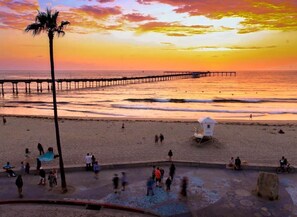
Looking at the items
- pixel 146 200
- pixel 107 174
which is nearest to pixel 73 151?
pixel 107 174

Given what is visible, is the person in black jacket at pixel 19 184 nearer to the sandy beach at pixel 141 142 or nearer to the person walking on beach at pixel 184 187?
the sandy beach at pixel 141 142

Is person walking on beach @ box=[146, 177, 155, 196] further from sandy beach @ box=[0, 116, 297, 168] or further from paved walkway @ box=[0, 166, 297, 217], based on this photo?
sandy beach @ box=[0, 116, 297, 168]

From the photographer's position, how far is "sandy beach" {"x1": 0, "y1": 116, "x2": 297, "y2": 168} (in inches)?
728

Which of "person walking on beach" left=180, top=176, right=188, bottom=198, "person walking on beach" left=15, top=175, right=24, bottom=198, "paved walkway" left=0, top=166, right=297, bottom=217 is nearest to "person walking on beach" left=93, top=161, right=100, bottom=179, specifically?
"paved walkway" left=0, top=166, right=297, bottom=217

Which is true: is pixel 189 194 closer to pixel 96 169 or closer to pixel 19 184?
pixel 96 169

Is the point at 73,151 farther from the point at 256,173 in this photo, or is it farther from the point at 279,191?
the point at 279,191

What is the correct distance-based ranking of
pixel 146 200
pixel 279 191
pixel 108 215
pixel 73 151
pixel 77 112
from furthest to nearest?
pixel 77 112, pixel 73 151, pixel 279 191, pixel 146 200, pixel 108 215

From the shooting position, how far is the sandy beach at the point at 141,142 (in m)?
18.5

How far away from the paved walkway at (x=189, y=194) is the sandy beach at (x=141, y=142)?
374 cm

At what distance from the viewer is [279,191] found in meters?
12.1

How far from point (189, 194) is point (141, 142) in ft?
38.1

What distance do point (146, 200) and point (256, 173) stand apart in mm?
6333

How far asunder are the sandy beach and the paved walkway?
12.3ft

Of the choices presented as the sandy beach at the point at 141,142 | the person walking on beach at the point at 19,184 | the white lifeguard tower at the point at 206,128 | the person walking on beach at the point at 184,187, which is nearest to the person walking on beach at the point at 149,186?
the person walking on beach at the point at 184,187
